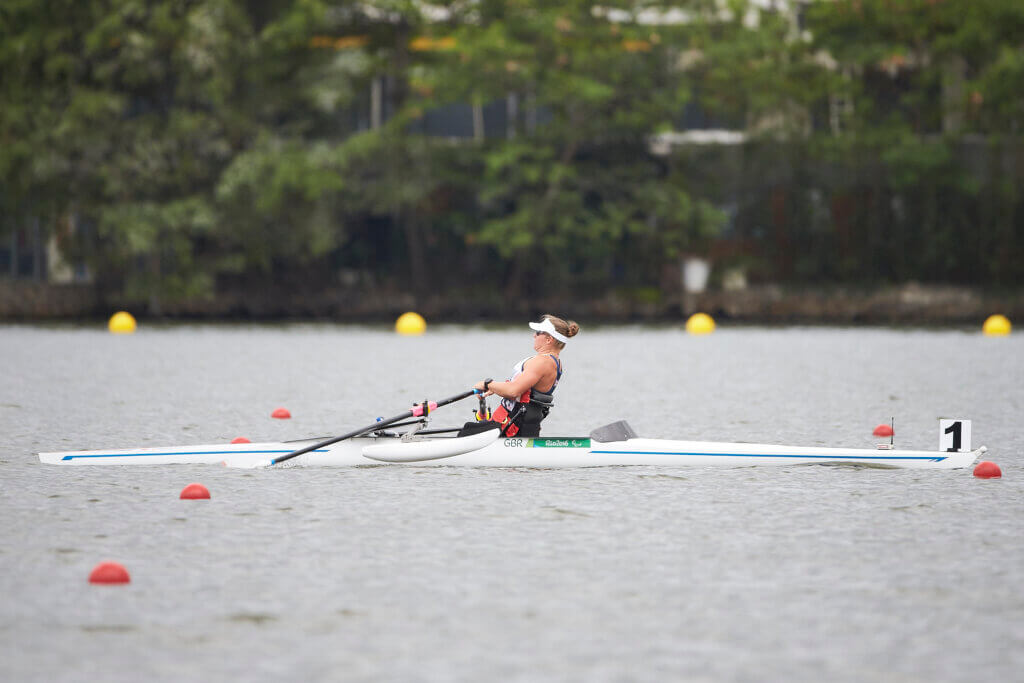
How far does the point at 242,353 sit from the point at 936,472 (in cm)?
1587

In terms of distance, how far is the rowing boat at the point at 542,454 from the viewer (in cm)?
1055

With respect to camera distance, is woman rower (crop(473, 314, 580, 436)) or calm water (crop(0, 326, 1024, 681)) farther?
woman rower (crop(473, 314, 580, 436))

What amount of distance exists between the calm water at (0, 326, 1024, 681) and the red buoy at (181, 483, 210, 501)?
0.29 ft

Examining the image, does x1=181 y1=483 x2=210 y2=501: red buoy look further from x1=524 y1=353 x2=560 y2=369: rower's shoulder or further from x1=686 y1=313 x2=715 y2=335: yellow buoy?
x1=686 y1=313 x2=715 y2=335: yellow buoy

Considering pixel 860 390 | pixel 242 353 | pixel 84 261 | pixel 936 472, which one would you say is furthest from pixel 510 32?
pixel 936 472

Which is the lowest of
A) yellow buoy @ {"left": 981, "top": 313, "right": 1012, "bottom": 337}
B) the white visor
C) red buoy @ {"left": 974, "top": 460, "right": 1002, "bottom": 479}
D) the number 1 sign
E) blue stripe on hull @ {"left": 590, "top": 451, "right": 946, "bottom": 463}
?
yellow buoy @ {"left": 981, "top": 313, "right": 1012, "bottom": 337}

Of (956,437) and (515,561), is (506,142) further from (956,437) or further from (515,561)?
(515,561)

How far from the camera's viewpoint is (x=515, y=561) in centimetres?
730

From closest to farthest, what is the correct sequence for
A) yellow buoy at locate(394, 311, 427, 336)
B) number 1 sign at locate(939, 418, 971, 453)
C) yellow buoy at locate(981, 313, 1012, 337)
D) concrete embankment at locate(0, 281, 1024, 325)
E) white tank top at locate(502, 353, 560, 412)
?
number 1 sign at locate(939, 418, 971, 453) < white tank top at locate(502, 353, 560, 412) < yellow buoy at locate(981, 313, 1012, 337) < yellow buoy at locate(394, 311, 427, 336) < concrete embankment at locate(0, 281, 1024, 325)

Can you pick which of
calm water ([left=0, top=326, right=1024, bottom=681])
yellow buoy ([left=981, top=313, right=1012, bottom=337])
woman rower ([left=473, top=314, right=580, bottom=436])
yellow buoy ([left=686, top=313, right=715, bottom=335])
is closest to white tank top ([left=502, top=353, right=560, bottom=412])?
woman rower ([left=473, top=314, right=580, bottom=436])

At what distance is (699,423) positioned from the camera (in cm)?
1378

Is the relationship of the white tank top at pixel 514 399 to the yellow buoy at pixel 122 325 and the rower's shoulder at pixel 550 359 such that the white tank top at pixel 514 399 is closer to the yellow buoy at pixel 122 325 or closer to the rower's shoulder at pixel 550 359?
the rower's shoulder at pixel 550 359

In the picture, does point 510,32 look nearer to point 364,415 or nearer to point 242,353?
point 242,353

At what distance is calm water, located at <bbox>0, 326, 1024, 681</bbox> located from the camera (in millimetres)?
5555
